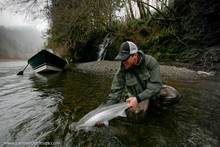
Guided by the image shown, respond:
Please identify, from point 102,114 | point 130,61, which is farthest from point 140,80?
point 102,114

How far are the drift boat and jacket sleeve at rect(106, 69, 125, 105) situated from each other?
35.7 feet

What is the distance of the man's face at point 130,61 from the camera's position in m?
A: 4.02

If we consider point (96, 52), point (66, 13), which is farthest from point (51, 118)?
point (96, 52)

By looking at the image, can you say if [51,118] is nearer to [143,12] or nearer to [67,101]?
[67,101]

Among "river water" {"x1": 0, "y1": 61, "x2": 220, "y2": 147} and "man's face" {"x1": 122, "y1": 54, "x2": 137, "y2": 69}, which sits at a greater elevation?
"man's face" {"x1": 122, "y1": 54, "x2": 137, "y2": 69}

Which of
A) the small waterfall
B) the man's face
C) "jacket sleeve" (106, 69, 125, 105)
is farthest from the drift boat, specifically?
the man's face

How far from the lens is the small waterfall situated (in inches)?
748

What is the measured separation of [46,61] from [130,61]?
39.2 feet

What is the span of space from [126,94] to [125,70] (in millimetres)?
650

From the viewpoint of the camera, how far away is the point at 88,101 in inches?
270

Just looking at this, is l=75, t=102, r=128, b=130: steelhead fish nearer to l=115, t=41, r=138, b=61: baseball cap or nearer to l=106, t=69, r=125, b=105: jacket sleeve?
l=106, t=69, r=125, b=105: jacket sleeve

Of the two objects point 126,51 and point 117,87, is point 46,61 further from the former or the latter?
point 126,51

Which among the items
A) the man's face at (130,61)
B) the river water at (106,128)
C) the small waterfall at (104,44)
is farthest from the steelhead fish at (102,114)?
the small waterfall at (104,44)

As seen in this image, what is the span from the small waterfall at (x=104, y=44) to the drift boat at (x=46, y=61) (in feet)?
13.6
